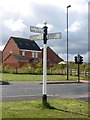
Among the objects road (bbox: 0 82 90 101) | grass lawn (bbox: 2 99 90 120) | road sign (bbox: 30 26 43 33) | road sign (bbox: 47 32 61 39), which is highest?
road sign (bbox: 30 26 43 33)

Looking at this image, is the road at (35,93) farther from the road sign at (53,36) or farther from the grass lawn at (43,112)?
the road sign at (53,36)

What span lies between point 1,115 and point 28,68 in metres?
39.4

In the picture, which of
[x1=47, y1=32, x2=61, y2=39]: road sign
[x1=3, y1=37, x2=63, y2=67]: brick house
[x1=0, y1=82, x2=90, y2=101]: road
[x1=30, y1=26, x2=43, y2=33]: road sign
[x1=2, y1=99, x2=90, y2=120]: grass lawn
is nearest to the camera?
[x1=2, y1=99, x2=90, y2=120]: grass lawn

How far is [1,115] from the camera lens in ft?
29.8

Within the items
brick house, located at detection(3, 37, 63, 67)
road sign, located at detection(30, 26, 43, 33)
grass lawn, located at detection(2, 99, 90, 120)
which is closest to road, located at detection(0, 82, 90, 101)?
grass lawn, located at detection(2, 99, 90, 120)

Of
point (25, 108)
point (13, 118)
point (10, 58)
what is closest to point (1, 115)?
point (13, 118)

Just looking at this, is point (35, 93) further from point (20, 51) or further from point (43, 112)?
point (20, 51)

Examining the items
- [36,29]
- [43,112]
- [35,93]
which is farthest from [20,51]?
[43,112]

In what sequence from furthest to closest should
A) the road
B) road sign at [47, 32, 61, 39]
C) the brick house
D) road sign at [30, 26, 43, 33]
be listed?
the brick house → the road → road sign at [30, 26, 43, 33] → road sign at [47, 32, 61, 39]

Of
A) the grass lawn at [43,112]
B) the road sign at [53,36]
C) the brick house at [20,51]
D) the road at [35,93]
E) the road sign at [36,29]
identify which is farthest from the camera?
the brick house at [20,51]

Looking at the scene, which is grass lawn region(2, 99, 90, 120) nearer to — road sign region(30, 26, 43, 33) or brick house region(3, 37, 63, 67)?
road sign region(30, 26, 43, 33)

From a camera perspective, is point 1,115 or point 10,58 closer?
point 1,115

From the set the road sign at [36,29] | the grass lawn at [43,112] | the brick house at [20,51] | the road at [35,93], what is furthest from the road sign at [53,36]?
the brick house at [20,51]

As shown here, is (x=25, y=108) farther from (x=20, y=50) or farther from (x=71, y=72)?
(x=20, y=50)
